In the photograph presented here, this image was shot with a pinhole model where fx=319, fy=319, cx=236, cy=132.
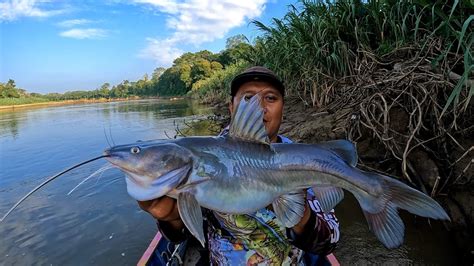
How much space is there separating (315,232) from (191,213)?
715 mm

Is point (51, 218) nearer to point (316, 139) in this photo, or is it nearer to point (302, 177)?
point (316, 139)

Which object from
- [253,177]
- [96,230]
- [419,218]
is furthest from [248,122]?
[96,230]

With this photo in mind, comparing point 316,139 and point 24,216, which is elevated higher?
point 316,139

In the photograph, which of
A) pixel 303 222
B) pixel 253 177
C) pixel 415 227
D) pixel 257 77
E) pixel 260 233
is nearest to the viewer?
pixel 253 177

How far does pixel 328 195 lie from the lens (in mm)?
1469

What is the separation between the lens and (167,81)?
78562 millimetres

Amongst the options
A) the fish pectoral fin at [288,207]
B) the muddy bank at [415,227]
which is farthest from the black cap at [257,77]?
the muddy bank at [415,227]

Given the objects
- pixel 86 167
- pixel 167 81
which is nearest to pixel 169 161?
pixel 86 167

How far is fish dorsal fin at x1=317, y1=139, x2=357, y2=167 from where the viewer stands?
1476mm

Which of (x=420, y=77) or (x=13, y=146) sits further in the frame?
(x=13, y=146)

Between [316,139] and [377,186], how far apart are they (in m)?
3.81

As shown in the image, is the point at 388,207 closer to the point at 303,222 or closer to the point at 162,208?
the point at 303,222

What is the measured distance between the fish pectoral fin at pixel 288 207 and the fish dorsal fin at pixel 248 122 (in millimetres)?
275

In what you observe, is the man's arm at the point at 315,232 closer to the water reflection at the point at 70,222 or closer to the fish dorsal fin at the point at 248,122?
the fish dorsal fin at the point at 248,122
